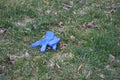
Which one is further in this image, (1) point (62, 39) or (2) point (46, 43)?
(1) point (62, 39)

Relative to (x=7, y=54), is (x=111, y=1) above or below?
above

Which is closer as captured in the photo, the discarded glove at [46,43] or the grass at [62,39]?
the grass at [62,39]

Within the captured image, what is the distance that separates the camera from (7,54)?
4.30 meters

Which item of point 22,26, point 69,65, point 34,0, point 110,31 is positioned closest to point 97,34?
point 110,31

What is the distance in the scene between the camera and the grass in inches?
160

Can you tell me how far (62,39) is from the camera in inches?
185

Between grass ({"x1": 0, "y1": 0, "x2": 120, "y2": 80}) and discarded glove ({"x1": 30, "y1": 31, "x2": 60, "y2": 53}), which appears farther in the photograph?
discarded glove ({"x1": 30, "y1": 31, "x2": 60, "y2": 53})

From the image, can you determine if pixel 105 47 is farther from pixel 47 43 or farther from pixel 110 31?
pixel 47 43

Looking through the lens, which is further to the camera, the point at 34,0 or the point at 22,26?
the point at 34,0

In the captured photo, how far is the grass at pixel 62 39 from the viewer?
13.4 ft

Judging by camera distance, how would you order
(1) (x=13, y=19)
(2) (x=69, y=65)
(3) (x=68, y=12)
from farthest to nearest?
(3) (x=68, y=12) → (1) (x=13, y=19) → (2) (x=69, y=65)

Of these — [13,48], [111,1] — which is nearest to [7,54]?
[13,48]

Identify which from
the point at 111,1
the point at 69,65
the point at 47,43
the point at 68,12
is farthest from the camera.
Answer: the point at 111,1

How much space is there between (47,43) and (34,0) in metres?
1.51
